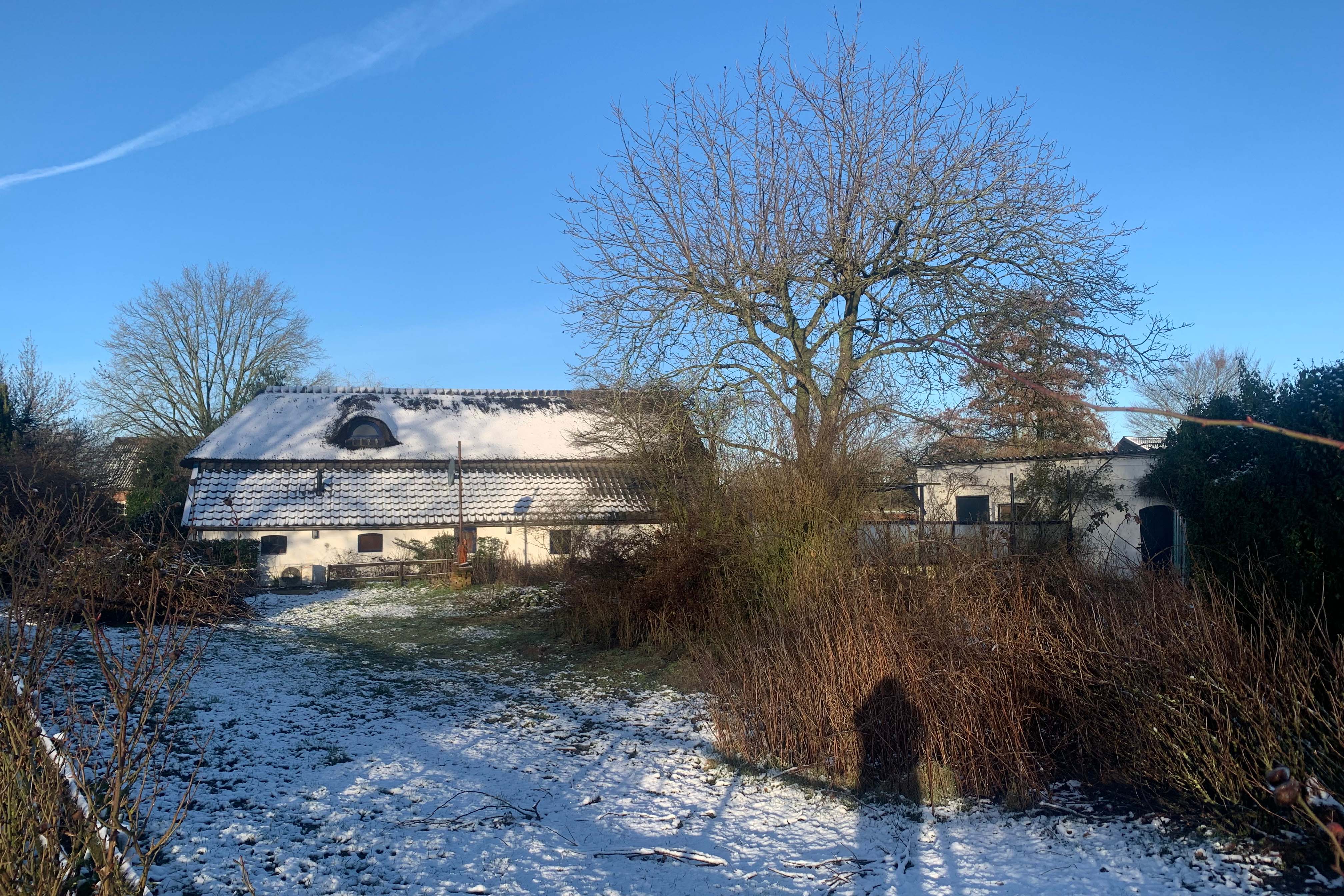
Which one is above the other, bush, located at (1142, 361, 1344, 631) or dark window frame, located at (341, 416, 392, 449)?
dark window frame, located at (341, 416, 392, 449)

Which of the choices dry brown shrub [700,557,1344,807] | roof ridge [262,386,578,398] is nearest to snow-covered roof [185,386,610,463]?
roof ridge [262,386,578,398]

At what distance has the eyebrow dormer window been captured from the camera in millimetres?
26422

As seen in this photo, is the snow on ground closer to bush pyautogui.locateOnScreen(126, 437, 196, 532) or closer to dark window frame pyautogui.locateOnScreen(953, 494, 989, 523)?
dark window frame pyautogui.locateOnScreen(953, 494, 989, 523)

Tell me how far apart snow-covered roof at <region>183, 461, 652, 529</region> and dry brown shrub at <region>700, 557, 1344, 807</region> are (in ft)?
47.4

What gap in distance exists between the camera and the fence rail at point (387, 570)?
22.4 metres

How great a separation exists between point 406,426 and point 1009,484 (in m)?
17.7

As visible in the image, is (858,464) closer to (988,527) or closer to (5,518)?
(988,527)

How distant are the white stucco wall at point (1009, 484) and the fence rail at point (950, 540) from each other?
545 cm

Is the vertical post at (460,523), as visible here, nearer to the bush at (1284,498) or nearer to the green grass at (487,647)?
the green grass at (487,647)

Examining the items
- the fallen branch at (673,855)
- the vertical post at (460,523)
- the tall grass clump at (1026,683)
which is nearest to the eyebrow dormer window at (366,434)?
the vertical post at (460,523)

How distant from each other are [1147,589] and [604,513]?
16.0m

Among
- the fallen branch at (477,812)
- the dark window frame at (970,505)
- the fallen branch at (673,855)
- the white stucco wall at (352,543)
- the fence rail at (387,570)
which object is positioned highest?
the dark window frame at (970,505)

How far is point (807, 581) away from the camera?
8.38 m

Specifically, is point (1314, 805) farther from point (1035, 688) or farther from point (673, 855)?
point (673, 855)
